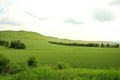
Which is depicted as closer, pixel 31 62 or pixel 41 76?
pixel 41 76

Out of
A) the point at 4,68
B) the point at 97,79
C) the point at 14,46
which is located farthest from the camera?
the point at 14,46

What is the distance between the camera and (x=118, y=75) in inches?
675

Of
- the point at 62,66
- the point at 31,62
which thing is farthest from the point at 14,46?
the point at 62,66

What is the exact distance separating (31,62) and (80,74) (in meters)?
24.1

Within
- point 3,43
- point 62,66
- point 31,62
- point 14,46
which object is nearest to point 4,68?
point 62,66

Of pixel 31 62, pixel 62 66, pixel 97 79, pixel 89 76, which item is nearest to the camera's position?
pixel 97 79

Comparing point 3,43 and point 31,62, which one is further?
point 3,43

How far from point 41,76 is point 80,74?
3719mm

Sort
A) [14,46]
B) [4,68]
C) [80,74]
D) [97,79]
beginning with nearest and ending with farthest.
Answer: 1. [97,79]
2. [80,74]
3. [4,68]
4. [14,46]

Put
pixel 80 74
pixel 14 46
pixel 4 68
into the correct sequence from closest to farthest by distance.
Result: 1. pixel 80 74
2. pixel 4 68
3. pixel 14 46

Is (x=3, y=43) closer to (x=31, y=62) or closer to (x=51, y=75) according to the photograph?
(x=31, y=62)

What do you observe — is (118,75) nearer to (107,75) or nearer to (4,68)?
(107,75)

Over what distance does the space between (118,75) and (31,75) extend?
6.58m

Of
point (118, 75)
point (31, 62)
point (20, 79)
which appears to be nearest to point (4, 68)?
point (31, 62)
